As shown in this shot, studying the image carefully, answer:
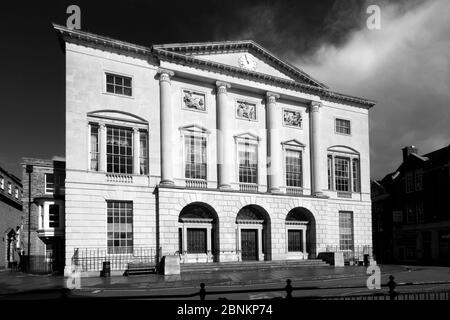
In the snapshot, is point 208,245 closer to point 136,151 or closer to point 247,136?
point 136,151

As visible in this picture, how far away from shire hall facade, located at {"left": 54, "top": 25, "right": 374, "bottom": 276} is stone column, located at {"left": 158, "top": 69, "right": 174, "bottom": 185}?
3.0 inches

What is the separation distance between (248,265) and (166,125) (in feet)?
37.9

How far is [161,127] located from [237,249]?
10805 mm

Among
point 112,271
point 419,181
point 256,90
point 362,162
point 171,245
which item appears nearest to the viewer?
point 112,271

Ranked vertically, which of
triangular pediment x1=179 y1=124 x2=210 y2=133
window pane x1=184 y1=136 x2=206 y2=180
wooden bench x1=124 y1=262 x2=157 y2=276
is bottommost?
wooden bench x1=124 y1=262 x2=157 y2=276

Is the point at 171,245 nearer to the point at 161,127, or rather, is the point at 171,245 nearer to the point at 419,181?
the point at 161,127

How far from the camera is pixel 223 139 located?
34.2 m

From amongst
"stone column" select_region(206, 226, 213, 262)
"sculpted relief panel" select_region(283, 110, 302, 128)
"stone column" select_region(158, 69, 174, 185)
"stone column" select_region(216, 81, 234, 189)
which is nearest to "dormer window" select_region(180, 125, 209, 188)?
"stone column" select_region(216, 81, 234, 189)

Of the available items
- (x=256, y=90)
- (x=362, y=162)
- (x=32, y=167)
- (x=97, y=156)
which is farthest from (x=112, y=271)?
(x=362, y=162)

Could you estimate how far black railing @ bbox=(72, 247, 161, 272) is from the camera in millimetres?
27500

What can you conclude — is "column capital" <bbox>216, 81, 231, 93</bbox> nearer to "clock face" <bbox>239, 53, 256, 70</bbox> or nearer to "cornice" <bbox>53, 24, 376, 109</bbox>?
"cornice" <bbox>53, 24, 376, 109</bbox>

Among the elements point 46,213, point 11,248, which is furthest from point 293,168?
point 11,248

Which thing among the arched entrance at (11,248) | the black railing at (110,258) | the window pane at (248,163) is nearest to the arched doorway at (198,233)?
the black railing at (110,258)
